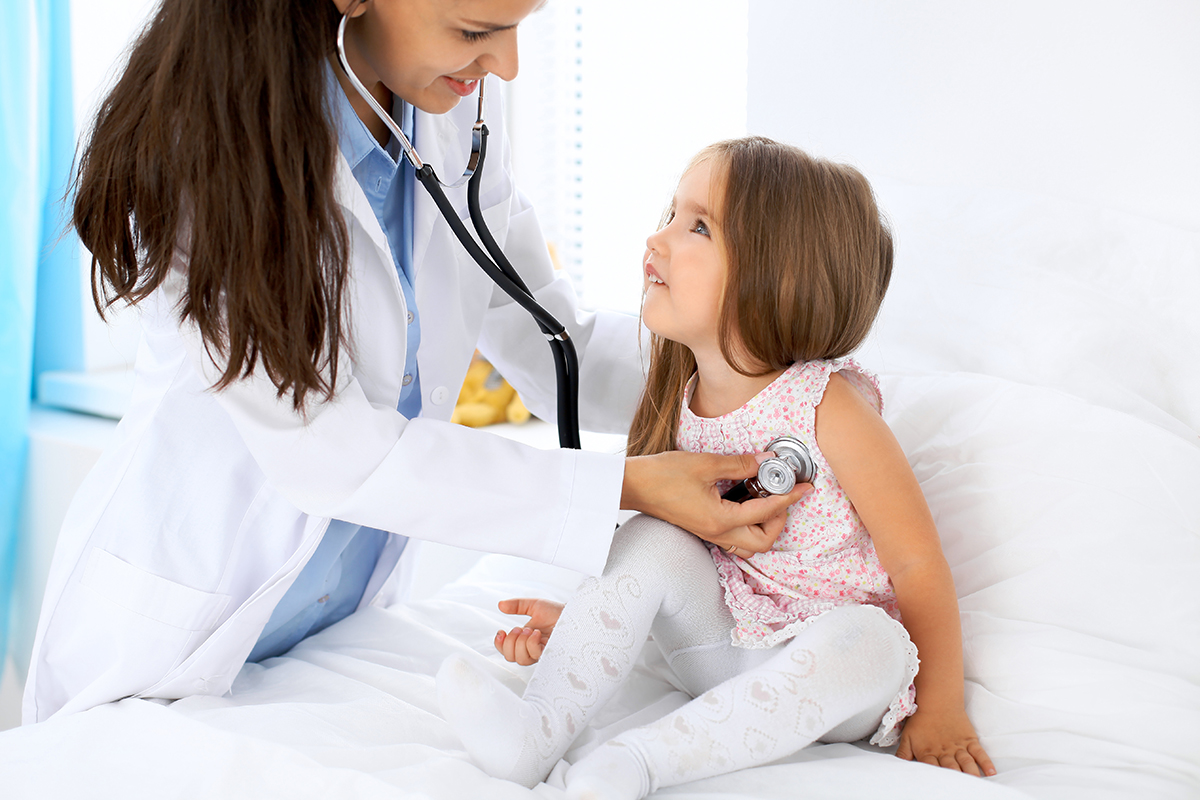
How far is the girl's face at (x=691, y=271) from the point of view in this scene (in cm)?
105

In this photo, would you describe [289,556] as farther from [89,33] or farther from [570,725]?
[89,33]

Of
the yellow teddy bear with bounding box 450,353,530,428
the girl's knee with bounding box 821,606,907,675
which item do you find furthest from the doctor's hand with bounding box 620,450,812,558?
the yellow teddy bear with bounding box 450,353,530,428

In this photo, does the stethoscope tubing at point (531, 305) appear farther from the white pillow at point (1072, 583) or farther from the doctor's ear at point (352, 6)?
the white pillow at point (1072, 583)

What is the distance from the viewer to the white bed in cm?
78

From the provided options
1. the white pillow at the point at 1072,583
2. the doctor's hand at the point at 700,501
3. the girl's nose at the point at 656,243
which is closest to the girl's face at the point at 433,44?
the girl's nose at the point at 656,243

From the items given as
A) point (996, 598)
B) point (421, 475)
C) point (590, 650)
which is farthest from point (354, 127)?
point (996, 598)

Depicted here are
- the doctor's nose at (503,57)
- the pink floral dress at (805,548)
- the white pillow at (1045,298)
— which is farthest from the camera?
the white pillow at (1045,298)

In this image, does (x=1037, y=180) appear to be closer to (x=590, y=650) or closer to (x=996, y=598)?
(x=996, y=598)

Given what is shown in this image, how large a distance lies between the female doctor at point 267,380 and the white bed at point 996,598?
12 centimetres

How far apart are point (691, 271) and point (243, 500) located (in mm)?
556

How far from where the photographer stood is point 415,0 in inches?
33.9

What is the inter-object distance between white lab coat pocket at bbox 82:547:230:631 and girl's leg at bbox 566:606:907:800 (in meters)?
0.42

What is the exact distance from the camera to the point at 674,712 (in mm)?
831

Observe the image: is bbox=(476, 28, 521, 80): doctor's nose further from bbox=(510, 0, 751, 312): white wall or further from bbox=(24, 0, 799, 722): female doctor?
bbox=(510, 0, 751, 312): white wall
